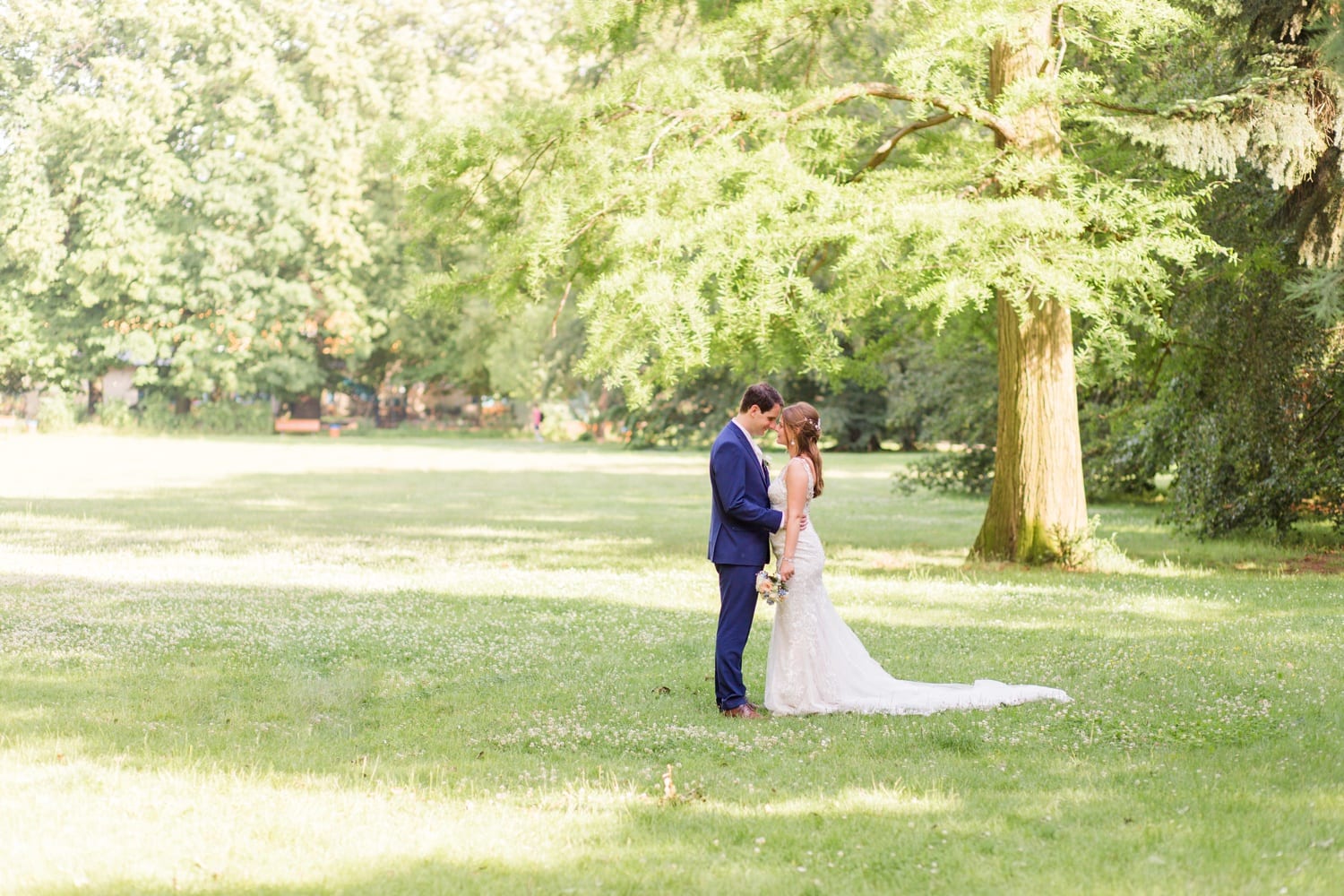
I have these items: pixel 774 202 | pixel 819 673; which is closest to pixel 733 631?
pixel 819 673

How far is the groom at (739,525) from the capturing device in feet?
27.5

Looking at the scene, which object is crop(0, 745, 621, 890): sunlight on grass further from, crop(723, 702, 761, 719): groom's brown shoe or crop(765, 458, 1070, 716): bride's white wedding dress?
crop(765, 458, 1070, 716): bride's white wedding dress

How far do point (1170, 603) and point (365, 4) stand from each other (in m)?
59.0

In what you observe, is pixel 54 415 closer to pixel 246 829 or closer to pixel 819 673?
pixel 819 673

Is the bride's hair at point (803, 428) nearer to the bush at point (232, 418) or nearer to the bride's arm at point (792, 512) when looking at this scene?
the bride's arm at point (792, 512)

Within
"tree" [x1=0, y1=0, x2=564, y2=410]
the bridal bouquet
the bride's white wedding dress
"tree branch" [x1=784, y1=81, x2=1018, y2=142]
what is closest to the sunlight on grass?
the bridal bouquet

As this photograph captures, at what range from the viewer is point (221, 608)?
42.2 ft

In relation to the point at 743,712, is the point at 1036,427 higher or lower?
higher

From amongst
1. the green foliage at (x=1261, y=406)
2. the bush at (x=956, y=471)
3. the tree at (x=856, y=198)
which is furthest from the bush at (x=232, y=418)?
the green foliage at (x=1261, y=406)

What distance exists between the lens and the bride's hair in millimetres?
8492

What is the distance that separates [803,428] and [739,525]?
2.35 feet

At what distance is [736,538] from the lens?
28.1 feet

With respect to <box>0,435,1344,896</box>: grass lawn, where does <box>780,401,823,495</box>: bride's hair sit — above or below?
above

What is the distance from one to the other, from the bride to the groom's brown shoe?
0.18 meters
